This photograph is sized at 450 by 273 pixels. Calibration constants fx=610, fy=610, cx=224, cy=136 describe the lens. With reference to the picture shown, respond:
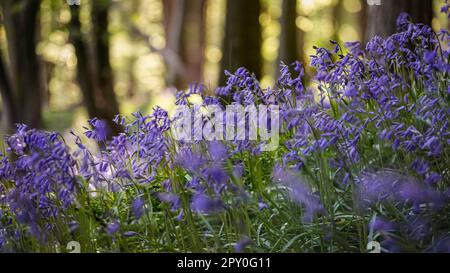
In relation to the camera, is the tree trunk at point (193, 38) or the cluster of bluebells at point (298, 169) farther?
the tree trunk at point (193, 38)

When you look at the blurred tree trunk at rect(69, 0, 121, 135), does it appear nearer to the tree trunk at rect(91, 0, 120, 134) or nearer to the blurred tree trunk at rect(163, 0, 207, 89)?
the tree trunk at rect(91, 0, 120, 134)

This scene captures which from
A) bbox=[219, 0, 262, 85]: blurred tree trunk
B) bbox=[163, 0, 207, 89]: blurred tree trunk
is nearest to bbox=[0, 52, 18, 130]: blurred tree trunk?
bbox=[219, 0, 262, 85]: blurred tree trunk

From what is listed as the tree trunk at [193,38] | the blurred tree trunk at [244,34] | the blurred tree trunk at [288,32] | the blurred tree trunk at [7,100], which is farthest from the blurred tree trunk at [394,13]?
the tree trunk at [193,38]

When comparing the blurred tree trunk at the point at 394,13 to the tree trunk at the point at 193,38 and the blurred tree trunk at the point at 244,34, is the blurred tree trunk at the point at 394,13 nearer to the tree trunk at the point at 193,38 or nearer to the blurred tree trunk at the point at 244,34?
the blurred tree trunk at the point at 244,34

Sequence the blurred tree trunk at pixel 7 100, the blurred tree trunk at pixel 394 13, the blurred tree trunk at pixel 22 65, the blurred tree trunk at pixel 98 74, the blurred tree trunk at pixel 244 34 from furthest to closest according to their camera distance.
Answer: the blurred tree trunk at pixel 98 74 < the blurred tree trunk at pixel 7 100 < the blurred tree trunk at pixel 22 65 < the blurred tree trunk at pixel 244 34 < the blurred tree trunk at pixel 394 13

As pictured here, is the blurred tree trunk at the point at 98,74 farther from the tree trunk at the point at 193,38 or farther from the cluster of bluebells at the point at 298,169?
the tree trunk at the point at 193,38

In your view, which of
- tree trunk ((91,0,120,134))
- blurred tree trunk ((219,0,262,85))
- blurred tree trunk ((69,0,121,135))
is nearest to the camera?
blurred tree trunk ((219,0,262,85))

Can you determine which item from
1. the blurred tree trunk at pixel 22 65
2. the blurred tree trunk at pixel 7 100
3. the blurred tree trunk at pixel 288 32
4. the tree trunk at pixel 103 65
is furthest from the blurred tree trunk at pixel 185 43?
the blurred tree trunk at pixel 7 100

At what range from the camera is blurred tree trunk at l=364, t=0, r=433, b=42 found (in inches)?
179

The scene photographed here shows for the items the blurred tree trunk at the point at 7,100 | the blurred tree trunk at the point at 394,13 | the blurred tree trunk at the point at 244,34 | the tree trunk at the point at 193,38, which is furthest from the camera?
the tree trunk at the point at 193,38

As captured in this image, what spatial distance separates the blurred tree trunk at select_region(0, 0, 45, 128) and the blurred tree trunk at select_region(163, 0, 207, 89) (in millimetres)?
6448

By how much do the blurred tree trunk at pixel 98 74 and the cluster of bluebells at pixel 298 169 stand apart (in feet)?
18.1

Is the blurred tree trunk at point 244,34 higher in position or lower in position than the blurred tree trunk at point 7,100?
higher

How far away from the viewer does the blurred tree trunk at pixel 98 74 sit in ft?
28.0
